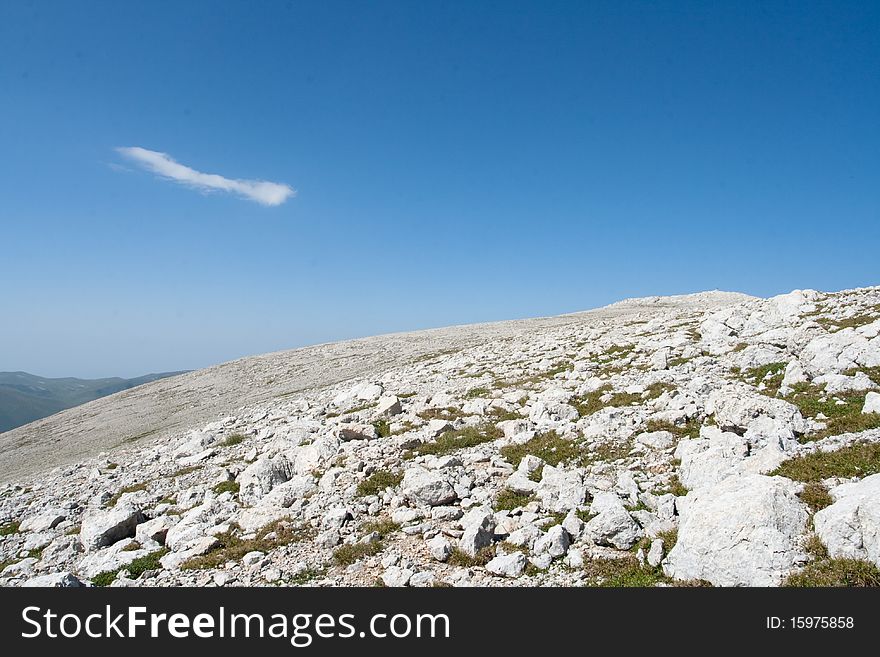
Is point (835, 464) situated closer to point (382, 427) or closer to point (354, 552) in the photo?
point (354, 552)

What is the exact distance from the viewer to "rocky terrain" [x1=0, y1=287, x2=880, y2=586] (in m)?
8.08

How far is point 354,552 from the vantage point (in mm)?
10055

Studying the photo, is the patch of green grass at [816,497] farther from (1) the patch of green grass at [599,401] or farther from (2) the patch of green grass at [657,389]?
(2) the patch of green grass at [657,389]

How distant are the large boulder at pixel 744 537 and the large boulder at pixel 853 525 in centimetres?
38

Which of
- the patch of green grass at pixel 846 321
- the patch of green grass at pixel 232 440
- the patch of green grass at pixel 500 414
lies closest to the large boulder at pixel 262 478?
the patch of green grass at pixel 232 440

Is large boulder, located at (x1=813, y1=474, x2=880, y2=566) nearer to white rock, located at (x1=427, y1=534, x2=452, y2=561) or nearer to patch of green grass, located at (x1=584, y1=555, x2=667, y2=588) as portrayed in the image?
patch of green grass, located at (x1=584, y1=555, x2=667, y2=588)

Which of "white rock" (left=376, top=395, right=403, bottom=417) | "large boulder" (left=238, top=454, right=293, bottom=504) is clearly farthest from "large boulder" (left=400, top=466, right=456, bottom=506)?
"white rock" (left=376, top=395, right=403, bottom=417)

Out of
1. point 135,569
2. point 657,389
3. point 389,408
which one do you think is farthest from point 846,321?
point 135,569
